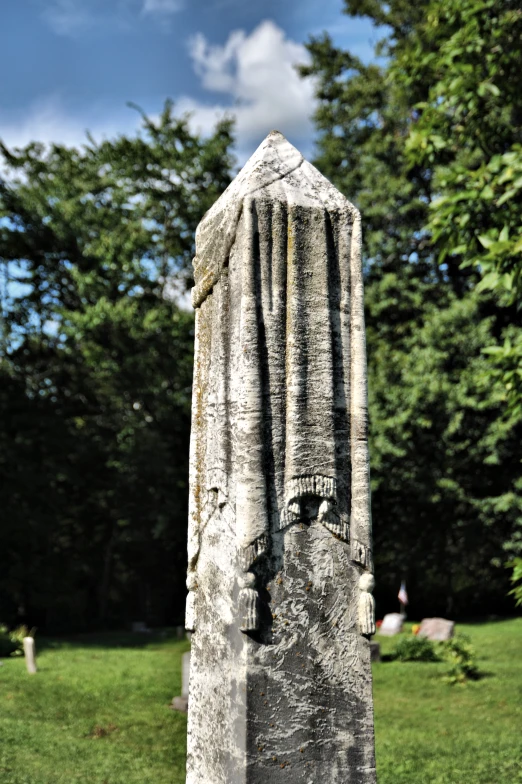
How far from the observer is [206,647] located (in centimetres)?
462

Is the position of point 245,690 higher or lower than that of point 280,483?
lower

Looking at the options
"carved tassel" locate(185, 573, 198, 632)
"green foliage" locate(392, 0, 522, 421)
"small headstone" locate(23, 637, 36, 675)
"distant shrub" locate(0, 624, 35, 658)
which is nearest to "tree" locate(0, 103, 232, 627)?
"distant shrub" locate(0, 624, 35, 658)

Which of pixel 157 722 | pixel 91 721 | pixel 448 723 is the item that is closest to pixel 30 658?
pixel 91 721

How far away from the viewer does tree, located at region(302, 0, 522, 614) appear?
20.3 metres

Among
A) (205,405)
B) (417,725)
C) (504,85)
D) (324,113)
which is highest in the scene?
(324,113)

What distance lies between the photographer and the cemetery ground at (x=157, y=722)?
8641 mm

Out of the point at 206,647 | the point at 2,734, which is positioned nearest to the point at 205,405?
the point at 206,647

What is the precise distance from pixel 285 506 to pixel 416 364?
648 inches

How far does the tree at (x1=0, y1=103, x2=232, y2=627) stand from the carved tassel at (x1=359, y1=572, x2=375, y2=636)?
723 inches

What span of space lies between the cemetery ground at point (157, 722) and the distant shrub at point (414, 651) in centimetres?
30

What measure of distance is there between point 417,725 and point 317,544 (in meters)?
8.03

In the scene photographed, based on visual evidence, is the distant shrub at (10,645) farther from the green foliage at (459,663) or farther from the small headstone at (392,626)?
the small headstone at (392,626)

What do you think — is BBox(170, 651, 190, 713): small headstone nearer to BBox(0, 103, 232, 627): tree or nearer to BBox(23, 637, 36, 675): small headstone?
BBox(23, 637, 36, 675): small headstone

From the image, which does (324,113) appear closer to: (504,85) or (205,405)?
(504,85)
